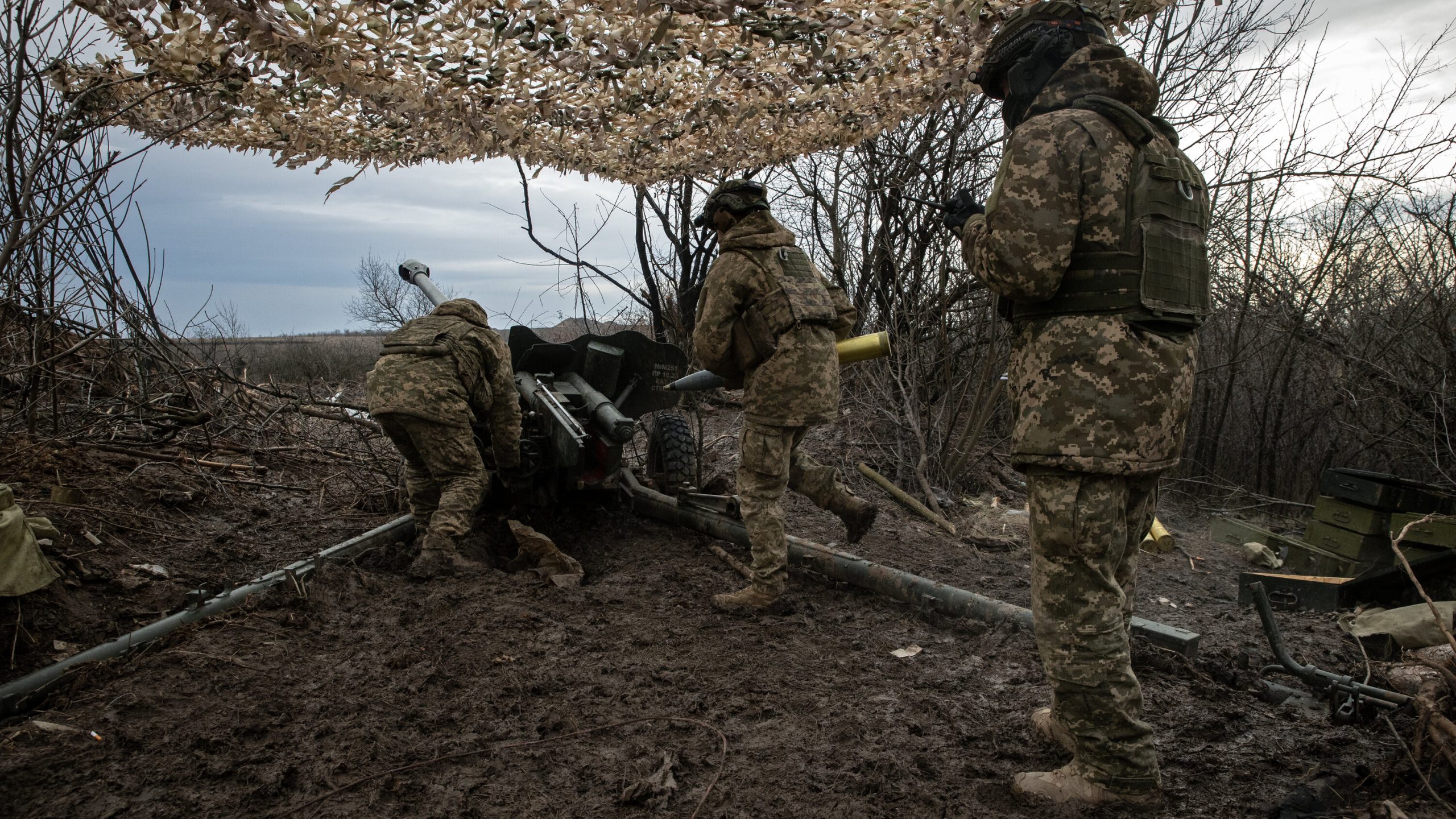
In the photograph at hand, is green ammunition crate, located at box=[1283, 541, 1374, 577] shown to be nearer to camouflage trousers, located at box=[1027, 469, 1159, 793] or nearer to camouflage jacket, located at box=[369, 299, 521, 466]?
camouflage trousers, located at box=[1027, 469, 1159, 793]

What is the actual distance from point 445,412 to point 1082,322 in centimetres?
354

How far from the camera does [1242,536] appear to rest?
20.7ft

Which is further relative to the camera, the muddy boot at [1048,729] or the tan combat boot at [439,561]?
the tan combat boot at [439,561]

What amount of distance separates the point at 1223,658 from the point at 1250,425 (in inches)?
260

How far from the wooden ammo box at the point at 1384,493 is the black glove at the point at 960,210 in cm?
417

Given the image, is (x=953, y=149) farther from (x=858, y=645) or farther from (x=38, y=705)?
(x=38, y=705)

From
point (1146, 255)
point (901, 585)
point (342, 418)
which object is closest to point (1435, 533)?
point (901, 585)

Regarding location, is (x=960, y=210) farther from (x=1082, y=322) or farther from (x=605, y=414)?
(x=605, y=414)

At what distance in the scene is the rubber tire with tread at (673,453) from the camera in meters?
5.52

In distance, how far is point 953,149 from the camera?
6.74m

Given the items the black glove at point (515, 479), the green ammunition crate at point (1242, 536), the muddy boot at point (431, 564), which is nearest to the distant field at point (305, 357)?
the black glove at point (515, 479)

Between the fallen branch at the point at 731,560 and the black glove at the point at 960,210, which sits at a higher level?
the black glove at the point at 960,210

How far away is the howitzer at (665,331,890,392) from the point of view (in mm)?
4215

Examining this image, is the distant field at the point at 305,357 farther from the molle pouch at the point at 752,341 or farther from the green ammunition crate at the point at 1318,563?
the green ammunition crate at the point at 1318,563
